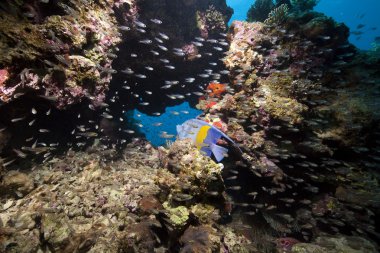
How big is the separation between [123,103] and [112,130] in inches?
59.5

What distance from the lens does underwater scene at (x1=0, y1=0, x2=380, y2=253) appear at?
491cm

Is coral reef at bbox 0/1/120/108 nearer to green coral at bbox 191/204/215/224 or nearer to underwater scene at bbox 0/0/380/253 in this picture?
underwater scene at bbox 0/0/380/253

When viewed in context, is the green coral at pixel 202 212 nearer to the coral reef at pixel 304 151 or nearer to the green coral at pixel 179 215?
the green coral at pixel 179 215

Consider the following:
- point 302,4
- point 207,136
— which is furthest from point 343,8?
point 207,136

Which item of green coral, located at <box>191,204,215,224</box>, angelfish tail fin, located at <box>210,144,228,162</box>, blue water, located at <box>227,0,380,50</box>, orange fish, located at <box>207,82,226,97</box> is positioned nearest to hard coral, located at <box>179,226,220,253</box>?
green coral, located at <box>191,204,215,224</box>

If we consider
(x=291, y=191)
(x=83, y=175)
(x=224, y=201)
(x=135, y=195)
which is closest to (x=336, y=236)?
(x=291, y=191)

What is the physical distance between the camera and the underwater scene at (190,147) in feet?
16.1

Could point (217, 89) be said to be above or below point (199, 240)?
above

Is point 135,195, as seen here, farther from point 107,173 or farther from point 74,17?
point 74,17

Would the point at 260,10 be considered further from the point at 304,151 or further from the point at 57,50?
the point at 57,50

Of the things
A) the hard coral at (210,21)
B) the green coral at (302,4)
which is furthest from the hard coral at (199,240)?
the green coral at (302,4)

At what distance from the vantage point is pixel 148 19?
351 inches

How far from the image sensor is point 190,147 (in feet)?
18.1

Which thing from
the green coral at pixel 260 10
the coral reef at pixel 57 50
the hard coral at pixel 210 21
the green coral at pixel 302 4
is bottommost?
the coral reef at pixel 57 50
